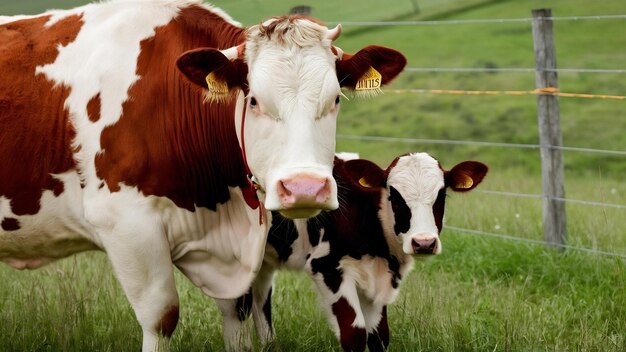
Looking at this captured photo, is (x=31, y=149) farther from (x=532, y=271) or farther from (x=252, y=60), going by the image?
(x=532, y=271)

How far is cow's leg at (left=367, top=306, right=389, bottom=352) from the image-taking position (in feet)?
19.1

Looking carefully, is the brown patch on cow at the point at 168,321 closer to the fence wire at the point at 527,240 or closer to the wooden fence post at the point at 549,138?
the fence wire at the point at 527,240

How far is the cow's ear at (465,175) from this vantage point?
5941 millimetres

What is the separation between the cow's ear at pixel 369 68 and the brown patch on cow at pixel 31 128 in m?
1.45

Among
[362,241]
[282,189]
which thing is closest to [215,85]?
[282,189]

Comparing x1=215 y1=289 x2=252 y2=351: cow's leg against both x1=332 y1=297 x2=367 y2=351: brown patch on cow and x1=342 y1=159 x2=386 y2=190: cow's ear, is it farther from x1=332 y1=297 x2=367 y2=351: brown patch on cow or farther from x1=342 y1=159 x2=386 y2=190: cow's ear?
x1=342 y1=159 x2=386 y2=190: cow's ear

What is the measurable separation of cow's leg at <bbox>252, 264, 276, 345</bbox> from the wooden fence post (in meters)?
3.28

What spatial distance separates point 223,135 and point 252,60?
2.07 ft

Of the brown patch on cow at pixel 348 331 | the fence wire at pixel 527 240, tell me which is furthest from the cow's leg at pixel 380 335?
the fence wire at pixel 527 240

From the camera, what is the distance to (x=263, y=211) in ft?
17.1

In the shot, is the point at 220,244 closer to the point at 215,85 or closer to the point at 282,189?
the point at 215,85

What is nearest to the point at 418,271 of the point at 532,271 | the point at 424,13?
the point at 532,271

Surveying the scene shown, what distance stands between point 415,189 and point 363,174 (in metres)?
0.35

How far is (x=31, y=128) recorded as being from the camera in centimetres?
523
